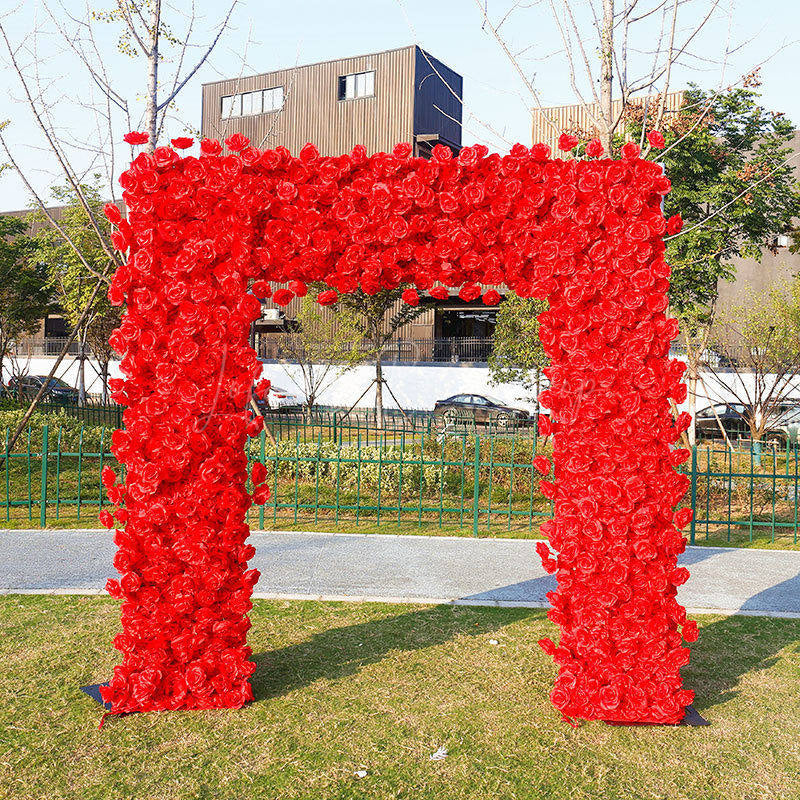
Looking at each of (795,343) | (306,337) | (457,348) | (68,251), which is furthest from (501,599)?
(457,348)

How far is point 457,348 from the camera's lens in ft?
104

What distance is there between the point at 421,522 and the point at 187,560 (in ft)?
20.3

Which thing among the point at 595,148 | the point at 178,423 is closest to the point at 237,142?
the point at 178,423

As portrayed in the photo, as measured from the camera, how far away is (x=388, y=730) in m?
4.54

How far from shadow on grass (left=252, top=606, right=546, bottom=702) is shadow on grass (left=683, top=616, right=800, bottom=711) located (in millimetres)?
1395

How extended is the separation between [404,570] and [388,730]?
3.53 m

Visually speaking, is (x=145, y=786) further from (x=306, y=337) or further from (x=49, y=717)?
(x=306, y=337)

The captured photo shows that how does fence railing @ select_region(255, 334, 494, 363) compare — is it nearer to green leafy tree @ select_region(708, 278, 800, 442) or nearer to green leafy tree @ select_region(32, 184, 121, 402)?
green leafy tree @ select_region(32, 184, 121, 402)

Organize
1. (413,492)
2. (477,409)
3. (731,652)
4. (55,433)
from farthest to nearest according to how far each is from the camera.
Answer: (477,409) → (55,433) → (413,492) → (731,652)

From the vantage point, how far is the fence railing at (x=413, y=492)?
10.2m

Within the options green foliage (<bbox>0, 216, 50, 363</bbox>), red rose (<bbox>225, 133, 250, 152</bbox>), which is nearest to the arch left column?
red rose (<bbox>225, 133, 250, 152</bbox>)

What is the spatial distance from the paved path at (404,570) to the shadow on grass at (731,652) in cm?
32

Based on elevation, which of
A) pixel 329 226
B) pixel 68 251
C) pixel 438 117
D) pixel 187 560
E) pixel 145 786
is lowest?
pixel 145 786

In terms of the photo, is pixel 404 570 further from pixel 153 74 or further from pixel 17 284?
pixel 17 284
